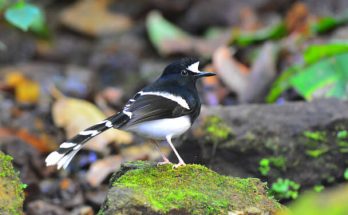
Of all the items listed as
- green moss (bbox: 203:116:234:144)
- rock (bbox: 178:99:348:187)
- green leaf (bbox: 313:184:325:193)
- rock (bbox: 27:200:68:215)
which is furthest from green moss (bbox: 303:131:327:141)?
rock (bbox: 27:200:68:215)

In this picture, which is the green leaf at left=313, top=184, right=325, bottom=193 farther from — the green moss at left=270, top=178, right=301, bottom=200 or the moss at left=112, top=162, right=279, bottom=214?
the moss at left=112, top=162, right=279, bottom=214

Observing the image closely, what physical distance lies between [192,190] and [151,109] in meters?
0.74

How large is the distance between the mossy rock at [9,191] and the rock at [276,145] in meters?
2.00

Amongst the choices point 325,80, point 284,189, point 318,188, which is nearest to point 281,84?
point 325,80

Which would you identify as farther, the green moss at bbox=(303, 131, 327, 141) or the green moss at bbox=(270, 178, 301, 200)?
the green moss at bbox=(303, 131, 327, 141)

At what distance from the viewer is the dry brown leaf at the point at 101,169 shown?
6.06 metres

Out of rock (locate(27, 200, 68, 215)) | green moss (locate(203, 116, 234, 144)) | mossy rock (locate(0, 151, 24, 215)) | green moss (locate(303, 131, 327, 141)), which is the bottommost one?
mossy rock (locate(0, 151, 24, 215))

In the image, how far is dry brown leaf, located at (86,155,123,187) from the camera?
606cm

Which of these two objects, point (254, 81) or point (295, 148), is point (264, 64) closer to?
point (254, 81)

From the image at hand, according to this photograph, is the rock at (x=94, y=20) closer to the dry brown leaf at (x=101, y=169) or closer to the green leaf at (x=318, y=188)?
the dry brown leaf at (x=101, y=169)

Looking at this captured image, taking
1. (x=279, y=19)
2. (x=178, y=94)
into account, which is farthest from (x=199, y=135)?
(x=279, y=19)

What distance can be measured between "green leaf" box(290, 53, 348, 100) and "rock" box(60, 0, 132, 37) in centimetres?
381

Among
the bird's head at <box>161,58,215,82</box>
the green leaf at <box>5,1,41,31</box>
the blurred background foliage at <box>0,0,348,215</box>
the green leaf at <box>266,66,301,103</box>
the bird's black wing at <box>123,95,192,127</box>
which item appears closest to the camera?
the bird's black wing at <box>123,95,192,127</box>

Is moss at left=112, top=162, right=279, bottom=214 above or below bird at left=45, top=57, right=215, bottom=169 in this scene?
below
